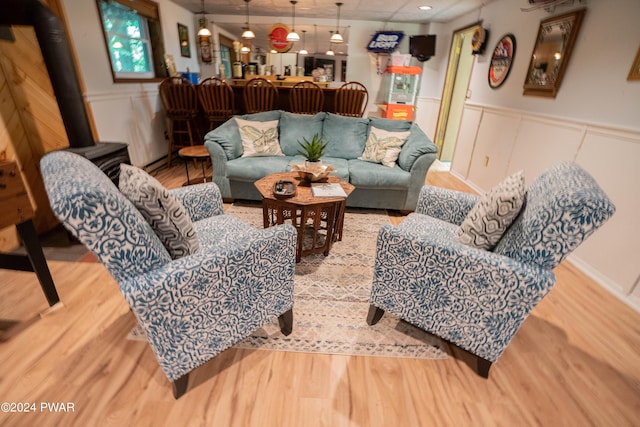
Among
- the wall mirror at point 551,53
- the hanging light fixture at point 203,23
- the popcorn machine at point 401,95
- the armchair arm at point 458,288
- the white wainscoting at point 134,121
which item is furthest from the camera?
the popcorn machine at point 401,95

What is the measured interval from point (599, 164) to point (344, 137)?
2.13m

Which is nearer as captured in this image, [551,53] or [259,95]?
[551,53]

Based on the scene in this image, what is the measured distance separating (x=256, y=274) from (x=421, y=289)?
73 cm

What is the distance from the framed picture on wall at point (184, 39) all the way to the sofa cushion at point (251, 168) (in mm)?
3604

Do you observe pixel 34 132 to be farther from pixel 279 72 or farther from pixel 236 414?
pixel 279 72

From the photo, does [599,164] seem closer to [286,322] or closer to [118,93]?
[286,322]

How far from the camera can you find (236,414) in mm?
1169

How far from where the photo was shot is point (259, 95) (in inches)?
147

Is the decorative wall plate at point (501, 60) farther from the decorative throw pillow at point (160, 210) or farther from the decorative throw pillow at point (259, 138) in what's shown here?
the decorative throw pillow at point (160, 210)

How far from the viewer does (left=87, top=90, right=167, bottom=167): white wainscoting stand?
312 cm

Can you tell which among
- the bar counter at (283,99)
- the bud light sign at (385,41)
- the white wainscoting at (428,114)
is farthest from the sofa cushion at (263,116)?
the bud light sign at (385,41)

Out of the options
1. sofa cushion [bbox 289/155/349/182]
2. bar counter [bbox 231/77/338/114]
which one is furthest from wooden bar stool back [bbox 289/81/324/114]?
sofa cushion [bbox 289/155/349/182]

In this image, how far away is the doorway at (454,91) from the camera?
15.4ft

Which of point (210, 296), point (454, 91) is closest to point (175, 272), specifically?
point (210, 296)
